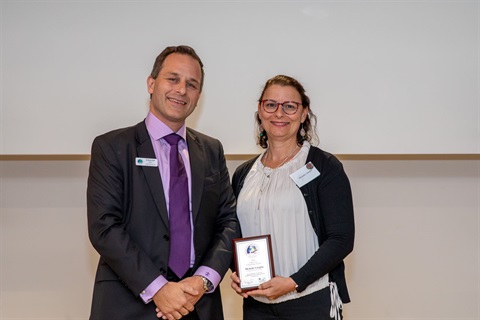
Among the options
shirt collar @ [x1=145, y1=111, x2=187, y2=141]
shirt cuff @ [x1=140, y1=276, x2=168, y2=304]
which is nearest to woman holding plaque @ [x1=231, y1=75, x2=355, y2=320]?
shirt cuff @ [x1=140, y1=276, x2=168, y2=304]

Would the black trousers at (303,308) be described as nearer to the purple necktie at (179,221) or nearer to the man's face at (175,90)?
the purple necktie at (179,221)

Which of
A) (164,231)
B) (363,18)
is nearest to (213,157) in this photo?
(164,231)

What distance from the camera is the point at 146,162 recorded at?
2.31 metres

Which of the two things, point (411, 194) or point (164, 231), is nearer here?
point (164, 231)

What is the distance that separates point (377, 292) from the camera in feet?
12.9

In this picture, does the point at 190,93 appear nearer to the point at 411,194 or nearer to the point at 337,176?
the point at 337,176

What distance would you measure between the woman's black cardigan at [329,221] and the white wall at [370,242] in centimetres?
133

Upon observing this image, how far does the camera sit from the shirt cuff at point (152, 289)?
2.14 meters

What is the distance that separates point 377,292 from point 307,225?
164 cm

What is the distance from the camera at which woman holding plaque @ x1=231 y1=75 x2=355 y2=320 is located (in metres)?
2.51

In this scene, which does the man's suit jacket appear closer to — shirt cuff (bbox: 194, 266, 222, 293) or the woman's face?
shirt cuff (bbox: 194, 266, 222, 293)

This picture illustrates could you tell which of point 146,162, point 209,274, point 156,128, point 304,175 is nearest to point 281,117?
point 304,175

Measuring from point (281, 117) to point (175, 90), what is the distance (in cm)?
60

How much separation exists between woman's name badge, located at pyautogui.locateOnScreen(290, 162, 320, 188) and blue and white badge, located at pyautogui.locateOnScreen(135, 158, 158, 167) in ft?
2.32
